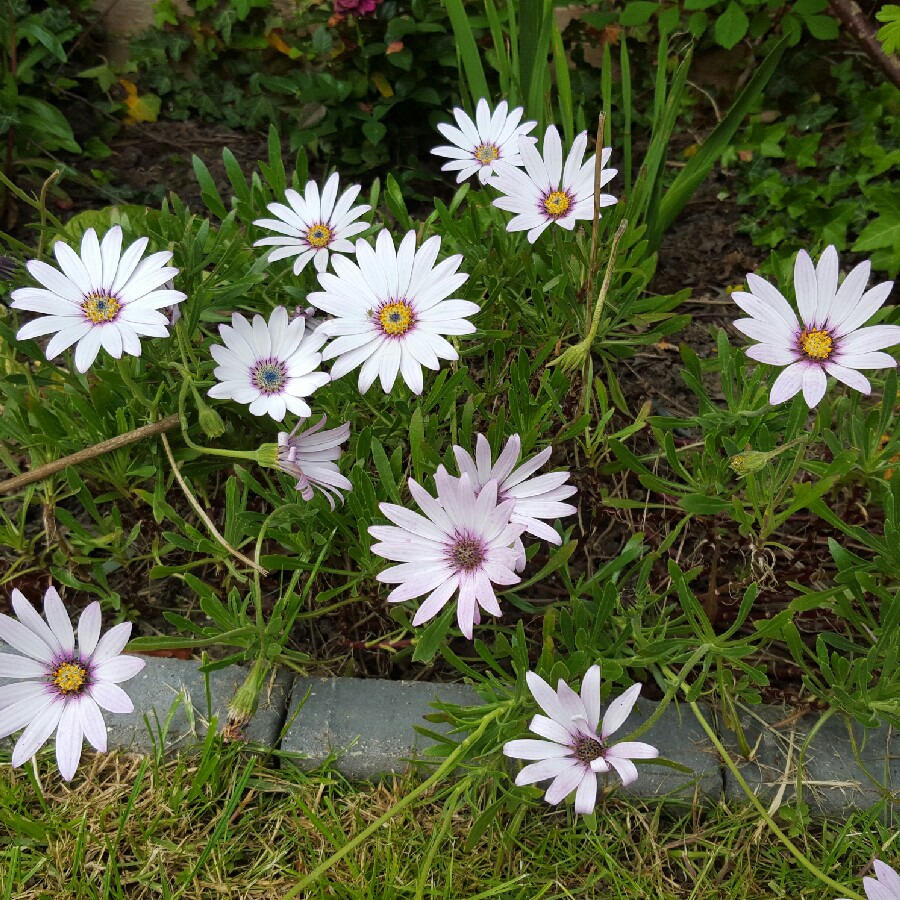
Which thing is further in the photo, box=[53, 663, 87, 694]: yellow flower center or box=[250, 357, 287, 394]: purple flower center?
box=[250, 357, 287, 394]: purple flower center

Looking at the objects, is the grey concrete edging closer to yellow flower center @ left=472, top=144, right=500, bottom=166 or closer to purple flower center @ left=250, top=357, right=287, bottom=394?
purple flower center @ left=250, top=357, right=287, bottom=394

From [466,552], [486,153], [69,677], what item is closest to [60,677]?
[69,677]

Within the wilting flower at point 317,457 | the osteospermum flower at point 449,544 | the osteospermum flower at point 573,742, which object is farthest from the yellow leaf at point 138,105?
the osteospermum flower at point 573,742

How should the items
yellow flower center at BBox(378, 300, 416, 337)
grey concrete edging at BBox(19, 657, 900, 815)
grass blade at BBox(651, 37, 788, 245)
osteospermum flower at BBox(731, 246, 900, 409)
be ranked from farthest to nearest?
grass blade at BBox(651, 37, 788, 245)
grey concrete edging at BBox(19, 657, 900, 815)
yellow flower center at BBox(378, 300, 416, 337)
osteospermum flower at BBox(731, 246, 900, 409)

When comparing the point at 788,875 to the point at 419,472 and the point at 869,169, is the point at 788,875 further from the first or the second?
the point at 869,169

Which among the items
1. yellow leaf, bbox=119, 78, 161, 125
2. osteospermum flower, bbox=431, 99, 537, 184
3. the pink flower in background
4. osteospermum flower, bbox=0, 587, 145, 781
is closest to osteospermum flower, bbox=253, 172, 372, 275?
osteospermum flower, bbox=431, 99, 537, 184

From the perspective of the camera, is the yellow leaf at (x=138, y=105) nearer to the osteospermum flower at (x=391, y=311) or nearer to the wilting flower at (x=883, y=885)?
the osteospermum flower at (x=391, y=311)

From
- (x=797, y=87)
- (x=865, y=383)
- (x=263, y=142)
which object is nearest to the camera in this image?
(x=865, y=383)

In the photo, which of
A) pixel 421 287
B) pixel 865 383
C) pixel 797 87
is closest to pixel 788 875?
pixel 865 383

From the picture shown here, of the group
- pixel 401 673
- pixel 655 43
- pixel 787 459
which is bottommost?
pixel 401 673
